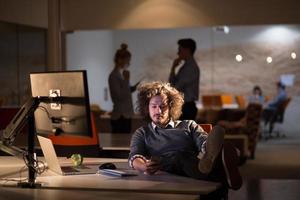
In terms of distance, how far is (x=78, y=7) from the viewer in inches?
331

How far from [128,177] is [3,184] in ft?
2.12

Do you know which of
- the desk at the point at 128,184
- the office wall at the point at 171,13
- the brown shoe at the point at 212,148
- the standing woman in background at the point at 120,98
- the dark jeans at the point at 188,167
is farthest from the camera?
the standing woman in background at the point at 120,98

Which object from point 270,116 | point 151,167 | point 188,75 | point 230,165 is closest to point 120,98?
point 188,75

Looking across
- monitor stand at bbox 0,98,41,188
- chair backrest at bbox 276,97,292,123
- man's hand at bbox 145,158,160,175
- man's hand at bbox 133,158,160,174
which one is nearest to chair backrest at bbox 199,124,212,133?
man's hand at bbox 133,158,160,174

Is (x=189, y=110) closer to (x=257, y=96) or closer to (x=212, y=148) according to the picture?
(x=212, y=148)

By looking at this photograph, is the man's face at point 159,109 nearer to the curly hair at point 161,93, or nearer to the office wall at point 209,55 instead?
the curly hair at point 161,93

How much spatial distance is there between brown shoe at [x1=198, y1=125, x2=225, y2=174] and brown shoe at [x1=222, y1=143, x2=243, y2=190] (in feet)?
0.20

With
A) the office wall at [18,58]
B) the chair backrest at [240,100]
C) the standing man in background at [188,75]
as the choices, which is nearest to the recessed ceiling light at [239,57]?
the chair backrest at [240,100]

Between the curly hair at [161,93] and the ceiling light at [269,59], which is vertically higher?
the ceiling light at [269,59]

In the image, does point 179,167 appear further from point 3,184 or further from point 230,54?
point 230,54

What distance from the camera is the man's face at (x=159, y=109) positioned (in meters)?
4.12

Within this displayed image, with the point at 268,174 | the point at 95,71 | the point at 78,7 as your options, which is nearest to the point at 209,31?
the point at 95,71

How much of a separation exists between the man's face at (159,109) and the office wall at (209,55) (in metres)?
8.93

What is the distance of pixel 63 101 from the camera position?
3.73 metres
